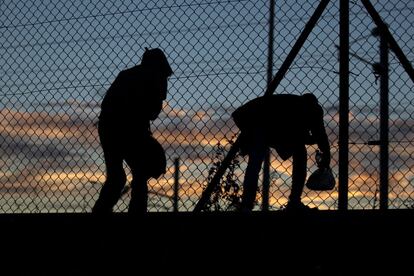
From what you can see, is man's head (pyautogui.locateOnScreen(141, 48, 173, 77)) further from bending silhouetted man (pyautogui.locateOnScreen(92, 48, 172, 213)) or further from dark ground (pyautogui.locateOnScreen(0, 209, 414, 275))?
dark ground (pyautogui.locateOnScreen(0, 209, 414, 275))

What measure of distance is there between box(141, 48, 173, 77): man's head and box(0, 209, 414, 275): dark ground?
1153 millimetres

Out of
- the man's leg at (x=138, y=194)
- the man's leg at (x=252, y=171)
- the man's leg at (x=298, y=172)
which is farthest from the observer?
the man's leg at (x=252, y=171)

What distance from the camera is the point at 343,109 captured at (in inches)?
211

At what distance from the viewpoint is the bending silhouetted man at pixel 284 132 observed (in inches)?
266

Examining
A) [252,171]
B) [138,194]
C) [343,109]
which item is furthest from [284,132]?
[138,194]

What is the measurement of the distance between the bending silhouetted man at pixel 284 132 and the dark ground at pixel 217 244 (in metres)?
1.74

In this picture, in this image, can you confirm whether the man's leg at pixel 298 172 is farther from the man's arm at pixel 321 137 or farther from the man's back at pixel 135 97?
the man's back at pixel 135 97

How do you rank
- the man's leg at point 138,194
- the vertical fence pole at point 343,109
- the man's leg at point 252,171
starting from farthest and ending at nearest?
the man's leg at point 252,171 < the man's leg at point 138,194 < the vertical fence pole at point 343,109

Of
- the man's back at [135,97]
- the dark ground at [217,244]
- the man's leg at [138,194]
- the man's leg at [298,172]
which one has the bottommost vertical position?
the dark ground at [217,244]

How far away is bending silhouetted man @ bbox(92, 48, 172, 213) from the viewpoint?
5754 mm

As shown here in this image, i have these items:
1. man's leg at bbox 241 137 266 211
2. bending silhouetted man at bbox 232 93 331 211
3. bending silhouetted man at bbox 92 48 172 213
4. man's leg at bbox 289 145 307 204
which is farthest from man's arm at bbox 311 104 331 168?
bending silhouetted man at bbox 92 48 172 213

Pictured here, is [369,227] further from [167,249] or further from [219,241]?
[167,249]

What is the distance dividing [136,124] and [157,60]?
0.50 m

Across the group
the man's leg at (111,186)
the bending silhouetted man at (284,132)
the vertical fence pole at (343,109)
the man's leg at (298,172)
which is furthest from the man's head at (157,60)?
the man's leg at (298,172)
